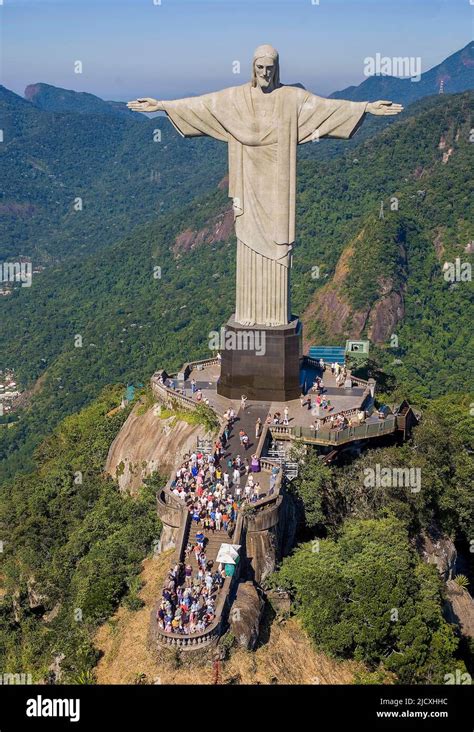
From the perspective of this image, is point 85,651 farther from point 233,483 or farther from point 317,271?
point 317,271

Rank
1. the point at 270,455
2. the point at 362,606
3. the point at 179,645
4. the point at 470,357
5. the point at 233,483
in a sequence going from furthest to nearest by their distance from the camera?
the point at 470,357 < the point at 270,455 < the point at 233,483 < the point at 362,606 < the point at 179,645

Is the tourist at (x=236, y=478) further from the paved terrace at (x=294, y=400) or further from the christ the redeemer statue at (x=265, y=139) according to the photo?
the christ the redeemer statue at (x=265, y=139)

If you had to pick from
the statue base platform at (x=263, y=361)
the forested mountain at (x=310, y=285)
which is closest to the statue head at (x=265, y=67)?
the statue base platform at (x=263, y=361)

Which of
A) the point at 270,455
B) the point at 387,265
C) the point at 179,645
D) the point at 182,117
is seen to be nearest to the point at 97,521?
the point at 270,455
